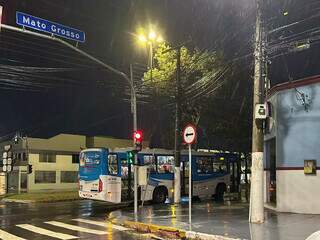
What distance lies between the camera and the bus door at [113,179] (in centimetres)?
2547

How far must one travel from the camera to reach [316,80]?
1828 cm

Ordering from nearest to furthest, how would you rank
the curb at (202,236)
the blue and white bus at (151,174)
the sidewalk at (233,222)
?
the curb at (202,236) < the sidewalk at (233,222) < the blue and white bus at (151,174)

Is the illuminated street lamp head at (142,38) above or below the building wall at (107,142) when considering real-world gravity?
above

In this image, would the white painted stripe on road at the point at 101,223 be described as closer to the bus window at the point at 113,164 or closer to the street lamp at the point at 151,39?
the bus window at the point at 113,164

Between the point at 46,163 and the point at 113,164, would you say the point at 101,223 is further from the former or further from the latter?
the point at 46,163

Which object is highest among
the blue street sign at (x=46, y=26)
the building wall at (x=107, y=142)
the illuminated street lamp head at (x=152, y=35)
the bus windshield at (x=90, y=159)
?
the illuminated street lamp head at (x=152, y=35)

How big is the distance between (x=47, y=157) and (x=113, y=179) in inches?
1104

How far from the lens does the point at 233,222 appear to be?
1642cm

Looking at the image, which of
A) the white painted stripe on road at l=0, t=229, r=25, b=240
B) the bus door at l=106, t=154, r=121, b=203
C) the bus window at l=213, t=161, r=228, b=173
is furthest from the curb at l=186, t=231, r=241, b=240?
the bus window at l=213, t=161, r=228, b=173

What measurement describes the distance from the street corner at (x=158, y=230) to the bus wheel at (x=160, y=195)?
1012cm

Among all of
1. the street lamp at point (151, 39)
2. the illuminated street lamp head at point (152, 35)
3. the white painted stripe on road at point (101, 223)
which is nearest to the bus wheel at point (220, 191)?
the street lamp at point (151, 39)

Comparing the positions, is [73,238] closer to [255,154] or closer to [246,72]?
[255,154]

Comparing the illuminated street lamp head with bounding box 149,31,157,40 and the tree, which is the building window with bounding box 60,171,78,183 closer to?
the tree

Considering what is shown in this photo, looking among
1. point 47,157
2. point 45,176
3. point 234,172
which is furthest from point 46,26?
point 47,157
